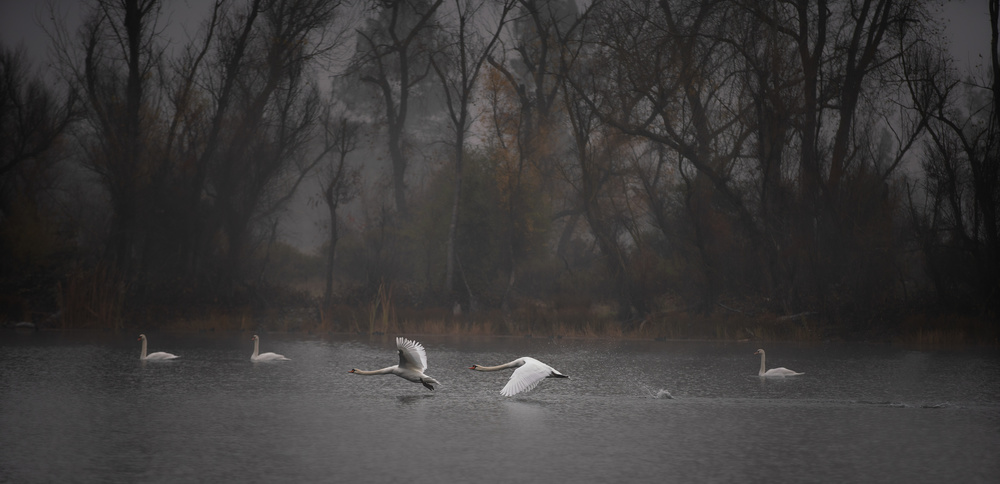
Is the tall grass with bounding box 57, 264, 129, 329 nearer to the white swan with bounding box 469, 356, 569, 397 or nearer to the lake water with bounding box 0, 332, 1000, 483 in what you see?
the lake water with bounding box 0, 332, 1000, 483

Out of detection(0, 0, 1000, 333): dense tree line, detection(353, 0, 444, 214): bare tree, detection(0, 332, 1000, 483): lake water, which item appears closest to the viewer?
detection(0, 332, 1000, 483): lake water

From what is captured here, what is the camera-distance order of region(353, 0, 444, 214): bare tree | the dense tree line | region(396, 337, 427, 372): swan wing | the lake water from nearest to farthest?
the lake water, region(396, 337, 427, 372): swan wing, the dense tree line, region(353, 0, 444, 214): bare tree

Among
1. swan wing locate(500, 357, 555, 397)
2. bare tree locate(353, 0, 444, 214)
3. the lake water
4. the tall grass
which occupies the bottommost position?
the lake water

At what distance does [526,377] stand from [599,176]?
63.8ft

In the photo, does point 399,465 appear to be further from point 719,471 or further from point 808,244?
point 808,244

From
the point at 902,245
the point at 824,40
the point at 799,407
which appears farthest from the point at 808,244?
the point at 799,407

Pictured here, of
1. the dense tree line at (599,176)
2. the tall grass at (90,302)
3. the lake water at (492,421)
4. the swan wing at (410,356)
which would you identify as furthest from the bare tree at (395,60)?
the swan wing at (410,356)

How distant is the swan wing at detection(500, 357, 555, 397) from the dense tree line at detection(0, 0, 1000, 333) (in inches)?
545

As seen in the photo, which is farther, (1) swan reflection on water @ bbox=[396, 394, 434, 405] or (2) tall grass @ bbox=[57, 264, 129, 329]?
(2) tall grass @ bbox=[57, 264, 129, 329]

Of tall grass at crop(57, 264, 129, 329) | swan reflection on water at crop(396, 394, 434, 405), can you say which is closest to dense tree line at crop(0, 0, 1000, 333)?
tall grass at crop(57, 264, 129, 329)

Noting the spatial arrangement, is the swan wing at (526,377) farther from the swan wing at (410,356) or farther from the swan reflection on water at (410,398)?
the swan wing at (410,356)

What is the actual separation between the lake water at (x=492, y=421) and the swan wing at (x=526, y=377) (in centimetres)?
35

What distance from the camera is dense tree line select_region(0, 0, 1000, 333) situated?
2586cm

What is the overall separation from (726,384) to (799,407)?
252cm
